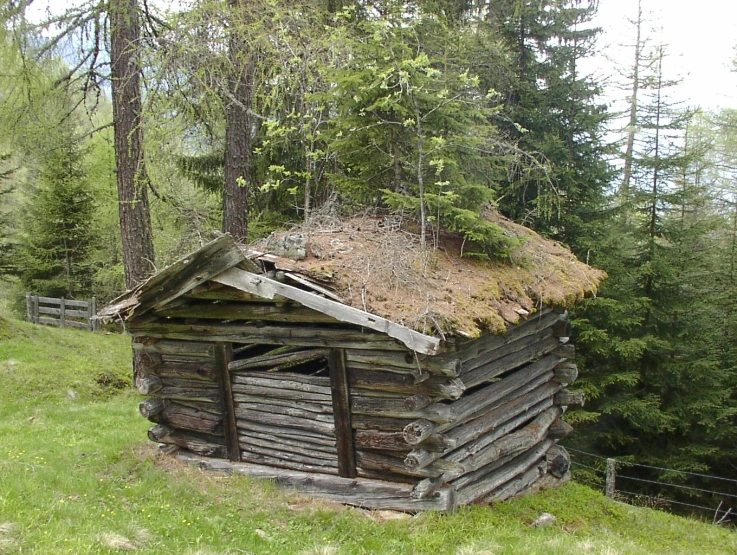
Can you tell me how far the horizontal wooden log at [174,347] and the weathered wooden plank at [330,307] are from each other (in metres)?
1.54

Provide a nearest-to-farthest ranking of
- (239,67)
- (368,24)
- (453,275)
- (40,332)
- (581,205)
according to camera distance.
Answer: (453,275), (368,24), (239,67), (581,205), (40,332)

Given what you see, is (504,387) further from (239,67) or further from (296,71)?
(239,67)

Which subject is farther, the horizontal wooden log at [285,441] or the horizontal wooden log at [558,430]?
the horizontal wooden log at [558,430]

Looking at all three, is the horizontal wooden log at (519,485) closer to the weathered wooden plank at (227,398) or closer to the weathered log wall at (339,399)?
the weathered log wall at (339,399)

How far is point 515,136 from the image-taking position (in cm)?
1452

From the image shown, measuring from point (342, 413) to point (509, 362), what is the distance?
2429 millimetres

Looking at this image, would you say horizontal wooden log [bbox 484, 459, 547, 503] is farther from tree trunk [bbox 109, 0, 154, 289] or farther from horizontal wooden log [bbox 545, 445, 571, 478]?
tree trunk [bbox 109, 0, 154, 289]

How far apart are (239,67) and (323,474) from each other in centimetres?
695

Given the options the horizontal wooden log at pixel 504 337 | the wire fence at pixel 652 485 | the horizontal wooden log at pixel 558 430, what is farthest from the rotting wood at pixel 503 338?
the wire fence at pixel 652 485

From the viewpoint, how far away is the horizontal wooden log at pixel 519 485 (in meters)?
7.57

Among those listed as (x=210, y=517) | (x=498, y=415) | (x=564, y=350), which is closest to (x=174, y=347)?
(x=210, y=517)

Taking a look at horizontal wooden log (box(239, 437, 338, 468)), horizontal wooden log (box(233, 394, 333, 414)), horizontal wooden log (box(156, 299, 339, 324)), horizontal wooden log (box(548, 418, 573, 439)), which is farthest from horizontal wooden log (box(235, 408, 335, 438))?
horizontal wooden log (box(548, 418, 573, 439))

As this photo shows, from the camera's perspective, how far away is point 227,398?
7.53 m

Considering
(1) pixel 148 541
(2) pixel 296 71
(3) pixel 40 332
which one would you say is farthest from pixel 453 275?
(3) pixel 40 332
